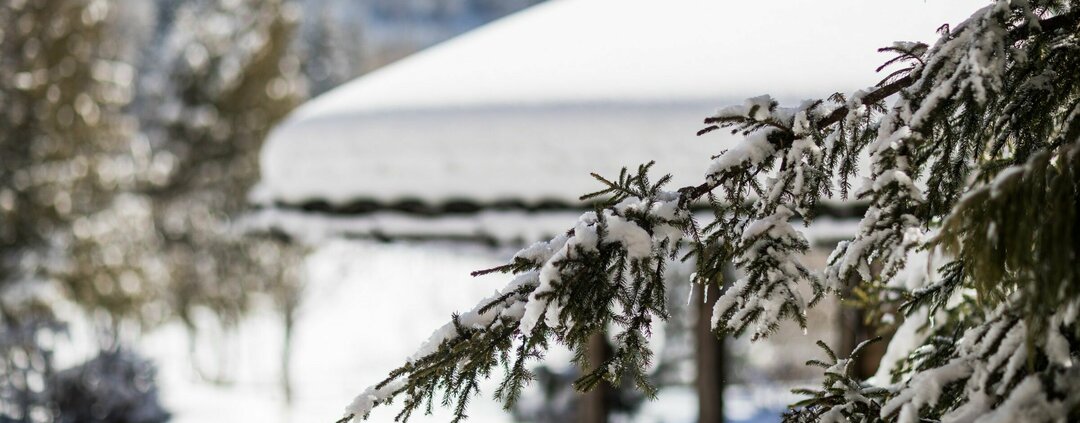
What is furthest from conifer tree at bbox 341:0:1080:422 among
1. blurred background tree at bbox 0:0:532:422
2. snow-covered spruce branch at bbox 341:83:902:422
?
blurred background tree at bbox 0:0:532:422

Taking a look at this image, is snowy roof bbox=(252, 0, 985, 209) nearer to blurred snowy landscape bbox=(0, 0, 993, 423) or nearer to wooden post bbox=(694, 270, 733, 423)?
blurred snowy landscape bbox=(0, 0, 993, 423)

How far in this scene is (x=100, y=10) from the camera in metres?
17.5

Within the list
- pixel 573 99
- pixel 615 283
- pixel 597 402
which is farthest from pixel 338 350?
pixel 615 283

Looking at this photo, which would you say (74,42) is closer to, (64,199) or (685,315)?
(64,199)

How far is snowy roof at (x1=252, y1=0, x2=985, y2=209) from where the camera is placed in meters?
3.92

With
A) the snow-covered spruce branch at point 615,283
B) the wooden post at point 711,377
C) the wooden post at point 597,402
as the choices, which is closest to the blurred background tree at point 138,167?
the wooden post at point 597,402

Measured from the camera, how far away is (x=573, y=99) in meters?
4.30

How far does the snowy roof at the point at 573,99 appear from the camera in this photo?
3.92m

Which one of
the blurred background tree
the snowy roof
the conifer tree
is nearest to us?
the conifer tree

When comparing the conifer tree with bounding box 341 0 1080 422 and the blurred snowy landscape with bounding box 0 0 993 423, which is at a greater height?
the blurred snowy landscape with bounding box 0 0 993 423

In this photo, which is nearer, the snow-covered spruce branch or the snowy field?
the snow-covered spruce branch

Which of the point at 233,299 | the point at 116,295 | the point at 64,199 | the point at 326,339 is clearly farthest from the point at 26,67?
the point at 326,339

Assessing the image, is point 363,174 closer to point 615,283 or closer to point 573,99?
point 573,99

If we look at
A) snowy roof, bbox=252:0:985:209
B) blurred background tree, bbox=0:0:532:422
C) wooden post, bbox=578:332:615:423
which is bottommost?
wooden post, bbox=578:332:615:423
